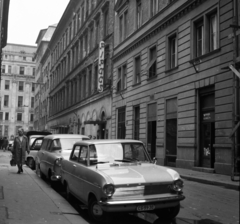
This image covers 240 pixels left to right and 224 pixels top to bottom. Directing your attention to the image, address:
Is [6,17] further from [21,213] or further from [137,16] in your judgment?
[21,213]

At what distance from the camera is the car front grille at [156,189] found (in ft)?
19.0

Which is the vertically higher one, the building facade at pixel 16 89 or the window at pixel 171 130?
the building facade at pixel 16 89

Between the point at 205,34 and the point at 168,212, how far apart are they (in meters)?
12.0

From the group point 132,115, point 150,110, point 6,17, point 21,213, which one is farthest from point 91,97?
point 21,213

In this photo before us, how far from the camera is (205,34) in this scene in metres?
16.4

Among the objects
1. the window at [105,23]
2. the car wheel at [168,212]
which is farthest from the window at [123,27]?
the car wheel at [168,212]

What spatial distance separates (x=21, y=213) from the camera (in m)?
6.60

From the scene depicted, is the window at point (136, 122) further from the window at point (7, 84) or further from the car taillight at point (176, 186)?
the window at point (7, 84)

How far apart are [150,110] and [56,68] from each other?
38.5 meters

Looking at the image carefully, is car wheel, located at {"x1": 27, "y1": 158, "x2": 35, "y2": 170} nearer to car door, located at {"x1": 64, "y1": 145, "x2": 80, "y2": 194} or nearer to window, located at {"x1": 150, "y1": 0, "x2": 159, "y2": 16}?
car door, located at {"x1": 64, "y1": 145, "x2": 80, "y2": 194}

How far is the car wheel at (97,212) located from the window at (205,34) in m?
11.3

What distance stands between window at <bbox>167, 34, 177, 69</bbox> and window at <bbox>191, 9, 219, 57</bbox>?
7.24ft

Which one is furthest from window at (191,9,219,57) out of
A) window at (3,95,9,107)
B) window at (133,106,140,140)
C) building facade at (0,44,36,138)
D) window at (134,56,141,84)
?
window at (3,95,9,107)

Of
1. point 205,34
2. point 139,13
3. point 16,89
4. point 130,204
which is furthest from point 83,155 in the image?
point 16,89
